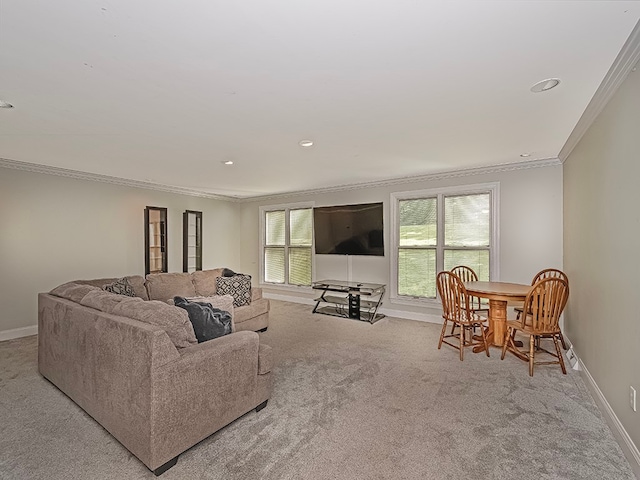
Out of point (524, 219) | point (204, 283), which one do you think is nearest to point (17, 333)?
point (204, 283)

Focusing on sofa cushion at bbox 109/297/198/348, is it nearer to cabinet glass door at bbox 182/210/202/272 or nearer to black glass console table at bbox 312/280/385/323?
black glass console table at bbox 312/280/385/323

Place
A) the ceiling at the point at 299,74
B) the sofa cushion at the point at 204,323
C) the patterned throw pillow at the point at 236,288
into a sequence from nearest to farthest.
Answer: the ceiling at the point at 299,74, the sofa cushion at the point at 204,323, the patterned throw pillow at the point at 236,288

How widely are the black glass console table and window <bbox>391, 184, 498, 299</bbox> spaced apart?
0.40 m

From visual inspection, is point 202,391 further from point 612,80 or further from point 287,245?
point 287,245

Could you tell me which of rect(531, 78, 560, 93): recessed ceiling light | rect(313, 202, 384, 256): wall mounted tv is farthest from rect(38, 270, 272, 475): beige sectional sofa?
rect(313, 202, 384, 256): wall mounted tv

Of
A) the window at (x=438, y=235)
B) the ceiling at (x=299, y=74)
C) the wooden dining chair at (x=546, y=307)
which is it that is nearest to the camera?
the ceiling at (x=299, y=74)

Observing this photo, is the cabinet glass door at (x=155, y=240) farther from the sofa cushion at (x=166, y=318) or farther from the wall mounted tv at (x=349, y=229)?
the sofa cushion at (x=166, y=318)

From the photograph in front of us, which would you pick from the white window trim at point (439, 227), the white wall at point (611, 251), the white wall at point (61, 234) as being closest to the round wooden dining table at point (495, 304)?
the white wall at point (611, 251)

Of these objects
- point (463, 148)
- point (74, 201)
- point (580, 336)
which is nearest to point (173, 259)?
point (74, 201)

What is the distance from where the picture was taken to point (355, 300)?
555 centimetres

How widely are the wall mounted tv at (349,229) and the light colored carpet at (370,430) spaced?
2593mm

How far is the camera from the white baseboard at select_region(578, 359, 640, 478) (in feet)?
6.03

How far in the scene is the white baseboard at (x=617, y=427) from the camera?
6.03 feet

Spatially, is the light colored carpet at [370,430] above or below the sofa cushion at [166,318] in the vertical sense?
below
